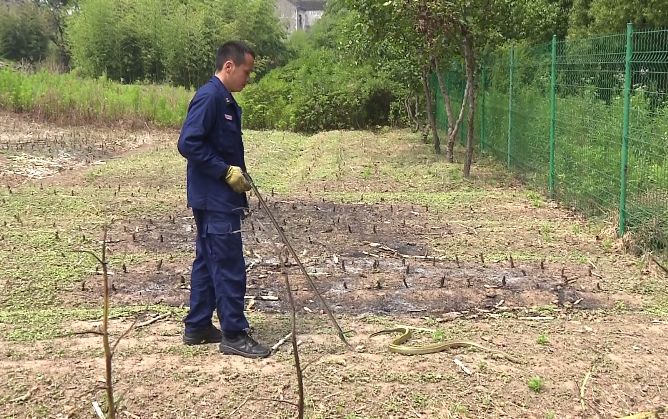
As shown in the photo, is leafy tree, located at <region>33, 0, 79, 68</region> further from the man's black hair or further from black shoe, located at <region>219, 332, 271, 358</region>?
black shoe, located at <region>219, 332, 271, 358</region>

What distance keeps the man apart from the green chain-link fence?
386cm

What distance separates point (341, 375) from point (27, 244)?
13.3 ft

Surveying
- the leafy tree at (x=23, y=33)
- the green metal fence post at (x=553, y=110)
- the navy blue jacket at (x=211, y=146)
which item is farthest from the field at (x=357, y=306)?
the leafy tree at (x=23, y=33)

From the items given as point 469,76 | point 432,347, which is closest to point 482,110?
point 469,76

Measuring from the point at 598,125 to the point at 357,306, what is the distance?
4.01m

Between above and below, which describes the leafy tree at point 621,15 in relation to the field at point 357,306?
above

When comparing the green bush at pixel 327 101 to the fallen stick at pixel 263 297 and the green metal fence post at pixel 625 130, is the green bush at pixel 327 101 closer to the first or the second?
the green metal fence post at pixel 625 130

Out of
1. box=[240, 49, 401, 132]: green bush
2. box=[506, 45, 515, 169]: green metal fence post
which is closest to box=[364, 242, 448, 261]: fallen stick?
box=[506, 45, 515, 169]: green metal fence post

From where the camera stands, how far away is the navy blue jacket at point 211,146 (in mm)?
3898

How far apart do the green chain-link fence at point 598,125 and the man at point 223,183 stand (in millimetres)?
3862

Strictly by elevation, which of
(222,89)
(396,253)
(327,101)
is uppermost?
(222,89)

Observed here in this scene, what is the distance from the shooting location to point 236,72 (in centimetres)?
404

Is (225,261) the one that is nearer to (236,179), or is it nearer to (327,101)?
(236,179)

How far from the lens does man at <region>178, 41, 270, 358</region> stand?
12.8 ft
